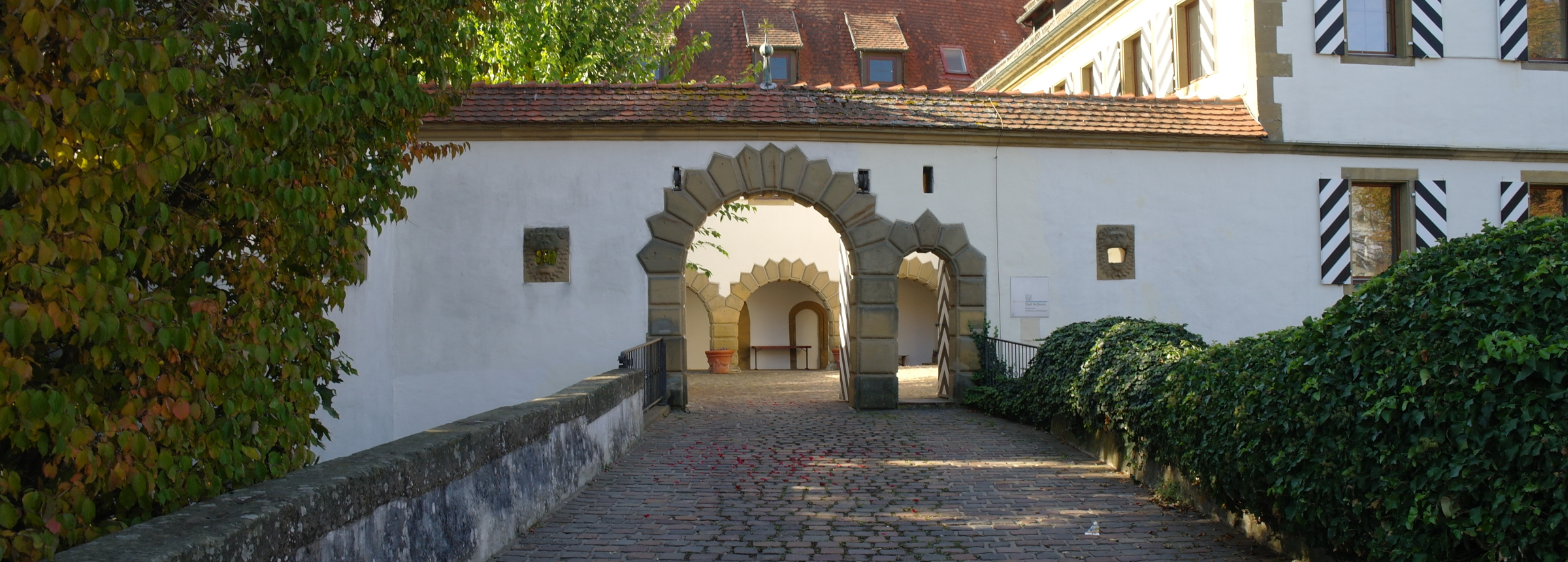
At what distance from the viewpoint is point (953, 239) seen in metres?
13.4

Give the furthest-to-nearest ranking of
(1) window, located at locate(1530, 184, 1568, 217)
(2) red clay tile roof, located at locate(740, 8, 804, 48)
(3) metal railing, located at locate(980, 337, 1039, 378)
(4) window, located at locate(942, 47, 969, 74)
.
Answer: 1. (4) window, located at locate(942, 47, 969, 74)
2. (2) red clay tile roof, located at locate(740, 8, 804, 48)
3. (1) window, located at locate(1530, 184, 1568, 217)
4. (3) metal railing, located at locate(980, 337, 1039, 378)

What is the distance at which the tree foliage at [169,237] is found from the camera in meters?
3.07

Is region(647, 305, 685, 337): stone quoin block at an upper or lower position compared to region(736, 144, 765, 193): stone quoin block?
lower

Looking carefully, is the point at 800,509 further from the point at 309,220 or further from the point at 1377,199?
the point at 1377,199

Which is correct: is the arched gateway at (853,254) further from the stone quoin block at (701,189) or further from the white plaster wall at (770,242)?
the white plaster wall at (770,242)

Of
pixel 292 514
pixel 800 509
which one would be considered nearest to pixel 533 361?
pixel 800 509

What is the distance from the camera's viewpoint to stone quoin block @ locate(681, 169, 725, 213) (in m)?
12.9

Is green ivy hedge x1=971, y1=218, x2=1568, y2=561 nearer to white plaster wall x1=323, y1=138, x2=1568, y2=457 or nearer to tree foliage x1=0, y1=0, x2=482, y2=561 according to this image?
tree foliage x1=0, y1=0, x2=482, y2=561

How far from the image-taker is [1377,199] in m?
14.2

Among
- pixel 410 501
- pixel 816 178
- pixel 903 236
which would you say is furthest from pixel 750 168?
pixel 410 501

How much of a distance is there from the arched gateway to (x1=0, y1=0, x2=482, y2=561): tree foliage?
7.88 metres

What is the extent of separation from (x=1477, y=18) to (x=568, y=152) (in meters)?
11.2

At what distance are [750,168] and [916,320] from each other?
45.0 feet

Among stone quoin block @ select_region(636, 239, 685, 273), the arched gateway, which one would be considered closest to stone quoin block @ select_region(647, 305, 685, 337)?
the arched gateway
